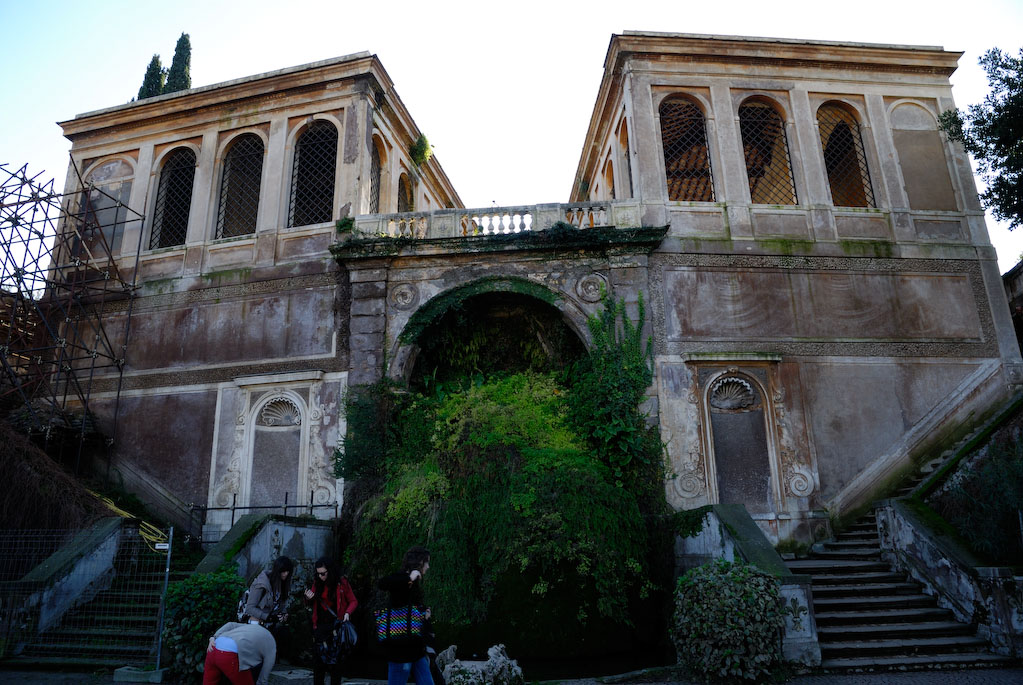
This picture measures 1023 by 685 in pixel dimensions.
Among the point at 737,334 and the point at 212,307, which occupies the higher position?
the point at 212,307

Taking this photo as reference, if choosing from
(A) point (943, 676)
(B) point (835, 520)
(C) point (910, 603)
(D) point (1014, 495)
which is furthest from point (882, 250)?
(A) point (943, 676)

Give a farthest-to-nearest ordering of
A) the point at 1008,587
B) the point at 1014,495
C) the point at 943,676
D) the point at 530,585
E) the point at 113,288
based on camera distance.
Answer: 1. the point at 113,288
2. the point at 530,585
3. the point at 1014,495
4. the point at 1008,587
5. the point at 943,676

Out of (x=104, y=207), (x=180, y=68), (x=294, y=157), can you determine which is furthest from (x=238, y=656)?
(x=180, y=68)

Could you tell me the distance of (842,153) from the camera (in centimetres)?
1478

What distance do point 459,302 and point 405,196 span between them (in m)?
5.70

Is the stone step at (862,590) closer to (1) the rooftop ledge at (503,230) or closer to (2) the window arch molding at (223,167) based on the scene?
(1) the rooftop ledge at (503,230)

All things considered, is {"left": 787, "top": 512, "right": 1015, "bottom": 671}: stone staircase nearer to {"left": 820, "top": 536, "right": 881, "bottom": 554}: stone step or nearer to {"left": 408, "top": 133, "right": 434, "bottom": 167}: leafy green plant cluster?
{"left": 820, "top": 536, "right": 881, "bottom": 554}: stone step

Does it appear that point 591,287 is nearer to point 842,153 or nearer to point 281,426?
point 281,426

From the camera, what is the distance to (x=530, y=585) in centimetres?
909

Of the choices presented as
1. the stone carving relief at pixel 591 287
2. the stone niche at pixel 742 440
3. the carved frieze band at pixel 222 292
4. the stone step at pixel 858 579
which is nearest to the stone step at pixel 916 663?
the stone step at pixel 858 579

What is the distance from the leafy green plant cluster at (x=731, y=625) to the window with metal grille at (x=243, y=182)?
12169 mm

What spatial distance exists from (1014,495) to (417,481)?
25.8 ft

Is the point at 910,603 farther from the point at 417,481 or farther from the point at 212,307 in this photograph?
the point at 212,307

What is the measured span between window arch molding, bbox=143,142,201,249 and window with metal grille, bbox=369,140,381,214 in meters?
3.78
